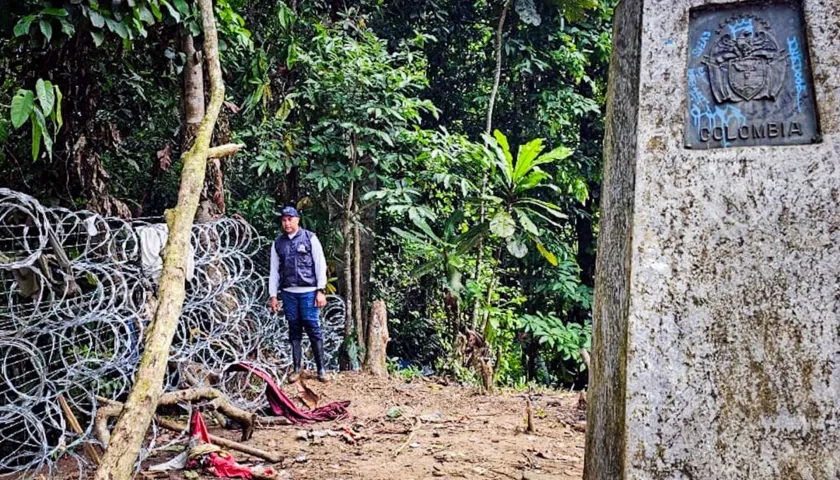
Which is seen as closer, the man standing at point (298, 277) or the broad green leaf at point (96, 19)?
the broad green leaf at point (96, 19)

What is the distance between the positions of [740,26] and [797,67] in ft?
0.77

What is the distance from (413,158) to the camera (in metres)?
7.75

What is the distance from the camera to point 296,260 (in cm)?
634

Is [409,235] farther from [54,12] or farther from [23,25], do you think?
[23,25]

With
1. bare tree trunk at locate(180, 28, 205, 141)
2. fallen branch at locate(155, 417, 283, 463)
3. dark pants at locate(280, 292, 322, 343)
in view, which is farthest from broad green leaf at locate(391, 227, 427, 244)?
fallen branch at locate(155, 417, 283, 463)

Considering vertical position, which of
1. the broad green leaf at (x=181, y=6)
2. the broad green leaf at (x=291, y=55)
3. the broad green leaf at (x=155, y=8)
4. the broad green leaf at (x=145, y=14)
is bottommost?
the broad green leaf at (x=145, y=14)

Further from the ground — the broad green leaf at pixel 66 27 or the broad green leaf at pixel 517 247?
the broad green leaf at pixel 66 27

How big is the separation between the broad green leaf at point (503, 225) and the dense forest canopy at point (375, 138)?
0.02 meters

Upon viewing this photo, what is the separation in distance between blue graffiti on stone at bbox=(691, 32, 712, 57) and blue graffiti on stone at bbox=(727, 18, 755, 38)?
0.07 m

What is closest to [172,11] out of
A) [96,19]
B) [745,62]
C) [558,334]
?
[96,19]

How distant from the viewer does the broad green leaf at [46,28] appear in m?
3.51

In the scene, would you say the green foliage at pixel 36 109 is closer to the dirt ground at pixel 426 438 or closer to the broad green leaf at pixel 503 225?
the dirt ground at pixel 426 438

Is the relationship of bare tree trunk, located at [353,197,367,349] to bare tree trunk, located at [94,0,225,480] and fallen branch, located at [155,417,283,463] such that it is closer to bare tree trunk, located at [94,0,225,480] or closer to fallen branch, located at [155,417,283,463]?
fallen branch, located at [155,417,283,463]

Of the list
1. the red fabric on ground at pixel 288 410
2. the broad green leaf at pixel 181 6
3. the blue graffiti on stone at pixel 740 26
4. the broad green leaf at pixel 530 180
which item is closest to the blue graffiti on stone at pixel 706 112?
the blue graffiti on stone at pixel 740 26
